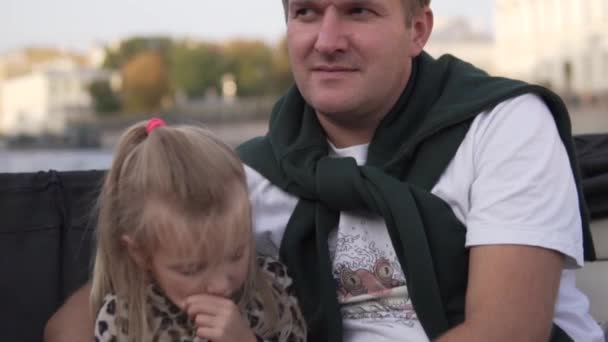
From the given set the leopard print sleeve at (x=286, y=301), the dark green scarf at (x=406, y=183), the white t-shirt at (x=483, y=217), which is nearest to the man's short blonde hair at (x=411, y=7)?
the dark green scarf at (x=406, y=183)

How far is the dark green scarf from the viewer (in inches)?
85.9

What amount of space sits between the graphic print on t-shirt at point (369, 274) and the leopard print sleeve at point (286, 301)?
0.10 meters

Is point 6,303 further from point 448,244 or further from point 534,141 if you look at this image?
point 534,141

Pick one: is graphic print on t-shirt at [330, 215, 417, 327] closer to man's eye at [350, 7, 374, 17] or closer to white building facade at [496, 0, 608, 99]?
man's eye at [350, 7, 374, 17]

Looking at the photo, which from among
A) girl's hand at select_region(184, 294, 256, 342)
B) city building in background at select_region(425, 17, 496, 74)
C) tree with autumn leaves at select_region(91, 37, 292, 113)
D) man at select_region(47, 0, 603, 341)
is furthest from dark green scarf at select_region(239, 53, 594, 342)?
city building in background at select_region(425, 17, 496, 74)

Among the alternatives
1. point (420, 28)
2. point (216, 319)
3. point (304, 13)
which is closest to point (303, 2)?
point (304, 13)

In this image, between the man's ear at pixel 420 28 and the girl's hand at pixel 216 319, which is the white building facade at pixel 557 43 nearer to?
the man's ear at pixel 420 28

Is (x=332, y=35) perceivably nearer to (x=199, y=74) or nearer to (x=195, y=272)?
(x=195, y=272)

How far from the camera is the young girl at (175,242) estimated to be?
2020 mm

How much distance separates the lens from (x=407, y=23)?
2.33 metres

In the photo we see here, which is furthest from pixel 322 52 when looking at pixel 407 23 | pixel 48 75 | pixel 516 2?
pixel 48 75

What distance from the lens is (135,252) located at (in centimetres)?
210

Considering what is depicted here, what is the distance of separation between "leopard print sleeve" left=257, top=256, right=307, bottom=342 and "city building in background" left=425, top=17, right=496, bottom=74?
71.3m

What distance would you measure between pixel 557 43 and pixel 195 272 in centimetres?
6238
